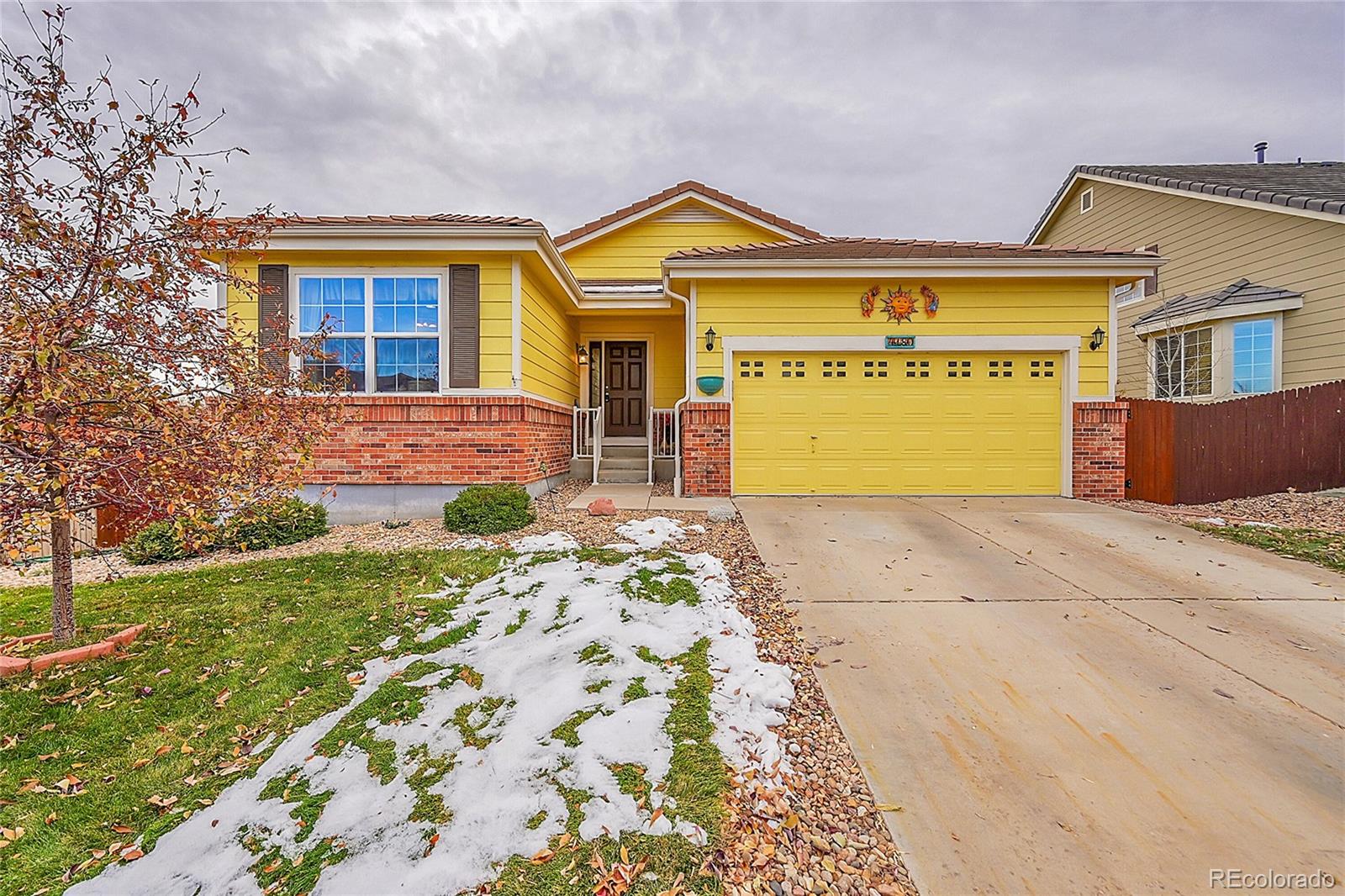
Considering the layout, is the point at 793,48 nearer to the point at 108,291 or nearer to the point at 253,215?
the point at 253,215

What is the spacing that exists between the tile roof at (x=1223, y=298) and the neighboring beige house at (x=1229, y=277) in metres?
0.02

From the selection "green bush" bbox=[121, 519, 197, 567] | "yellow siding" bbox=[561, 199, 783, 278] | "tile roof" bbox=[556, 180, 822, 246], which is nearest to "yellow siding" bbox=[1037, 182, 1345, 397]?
"tile roof" bbox=[556, 180, 822, 246]

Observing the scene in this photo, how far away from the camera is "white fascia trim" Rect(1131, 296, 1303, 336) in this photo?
955cm

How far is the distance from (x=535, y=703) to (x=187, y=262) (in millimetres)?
3157

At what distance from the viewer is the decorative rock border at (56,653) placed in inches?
125

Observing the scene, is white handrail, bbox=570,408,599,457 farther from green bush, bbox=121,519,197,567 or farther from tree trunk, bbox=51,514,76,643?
tree trunk, bbox=51,514,76,643

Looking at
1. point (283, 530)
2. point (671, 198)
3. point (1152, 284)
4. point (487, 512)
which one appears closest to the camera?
point (283, 530)

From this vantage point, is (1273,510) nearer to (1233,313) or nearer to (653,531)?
(1233,313)

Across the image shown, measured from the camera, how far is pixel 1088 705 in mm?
2596

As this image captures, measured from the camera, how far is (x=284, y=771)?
2.26 meters

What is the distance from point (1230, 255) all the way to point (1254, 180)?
2.44m

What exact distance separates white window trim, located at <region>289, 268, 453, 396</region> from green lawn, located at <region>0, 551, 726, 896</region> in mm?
2922

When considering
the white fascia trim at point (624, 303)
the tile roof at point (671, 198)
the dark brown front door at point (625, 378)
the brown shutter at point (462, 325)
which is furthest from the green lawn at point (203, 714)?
the tile roof at point (671, 198)

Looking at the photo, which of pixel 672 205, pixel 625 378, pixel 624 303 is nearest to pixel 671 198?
pixel 672 205
